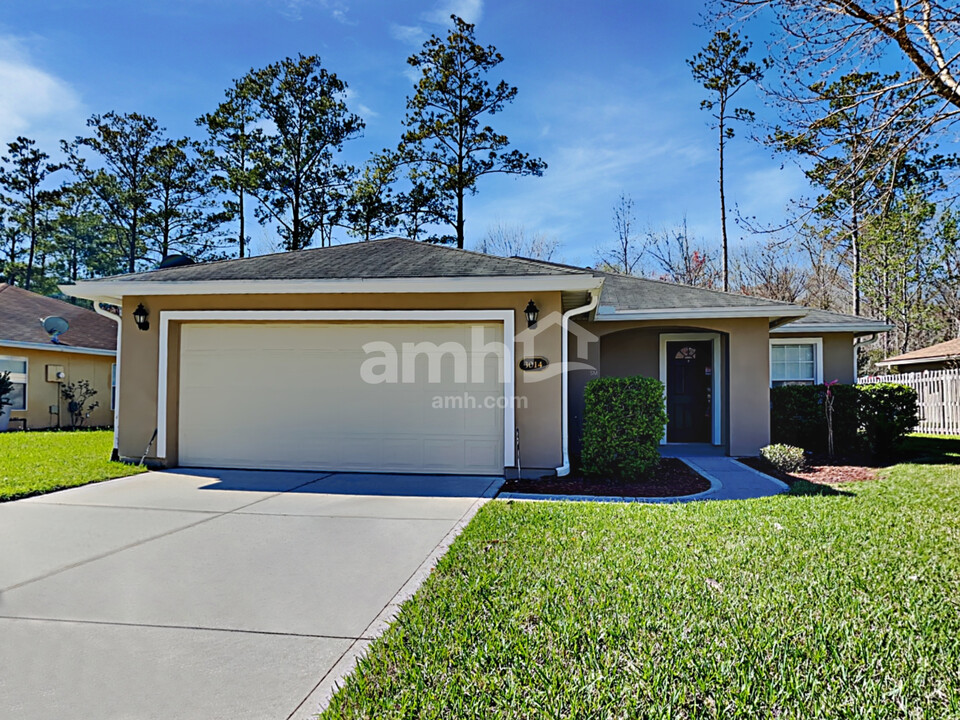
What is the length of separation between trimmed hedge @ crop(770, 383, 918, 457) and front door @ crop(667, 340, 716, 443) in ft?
4.96

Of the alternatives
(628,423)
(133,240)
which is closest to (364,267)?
(628,423)

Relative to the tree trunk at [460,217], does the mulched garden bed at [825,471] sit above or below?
below

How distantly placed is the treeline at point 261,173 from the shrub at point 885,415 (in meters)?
A: 14.0

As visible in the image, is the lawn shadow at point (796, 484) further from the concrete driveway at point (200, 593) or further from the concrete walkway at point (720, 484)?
the concrete driveway at point (200, 593)

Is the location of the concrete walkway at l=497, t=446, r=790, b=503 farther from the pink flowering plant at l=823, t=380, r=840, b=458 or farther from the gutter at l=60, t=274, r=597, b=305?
the gutter at l=60, t=274, r=597, b=305

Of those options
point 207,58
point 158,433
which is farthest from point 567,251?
point 158,433

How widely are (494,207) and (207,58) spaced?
1275cm

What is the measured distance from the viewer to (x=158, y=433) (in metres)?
8.62

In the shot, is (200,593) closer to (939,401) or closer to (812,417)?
(812,417)

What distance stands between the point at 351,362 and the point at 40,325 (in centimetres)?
1344

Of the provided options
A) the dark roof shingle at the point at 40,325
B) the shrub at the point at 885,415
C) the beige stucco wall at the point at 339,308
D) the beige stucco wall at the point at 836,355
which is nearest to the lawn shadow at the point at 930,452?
the shrub at the point at 885,415

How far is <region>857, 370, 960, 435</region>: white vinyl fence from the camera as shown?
1579 cm

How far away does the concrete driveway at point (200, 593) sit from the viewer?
264 cm

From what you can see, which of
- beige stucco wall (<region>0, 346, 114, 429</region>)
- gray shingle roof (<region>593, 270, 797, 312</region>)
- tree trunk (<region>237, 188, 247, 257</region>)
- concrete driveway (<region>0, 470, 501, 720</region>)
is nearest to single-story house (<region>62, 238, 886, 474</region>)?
concrete driveway (<region>0, 470, 501, 720</region>)
